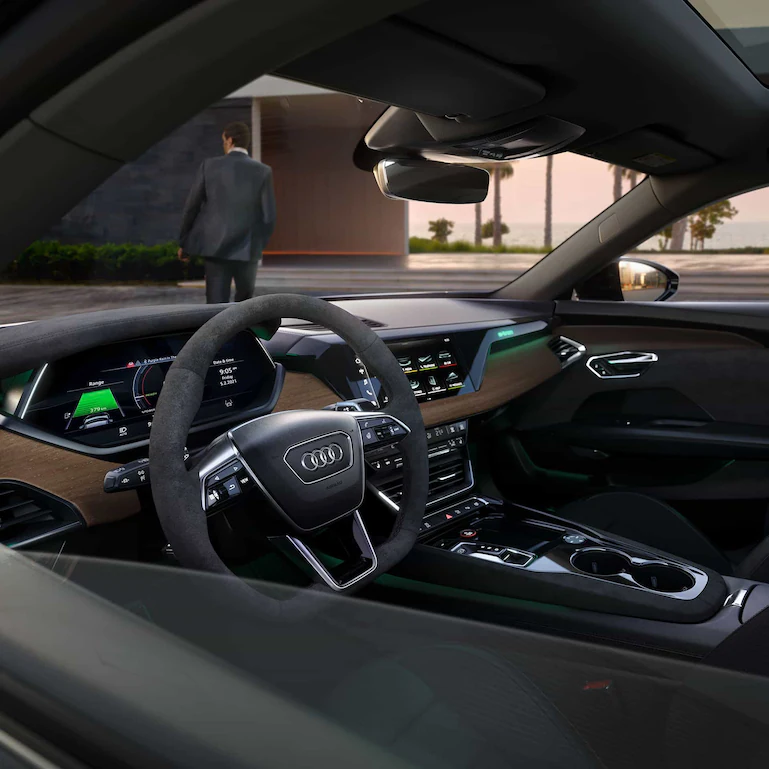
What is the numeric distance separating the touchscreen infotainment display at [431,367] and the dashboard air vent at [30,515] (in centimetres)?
122

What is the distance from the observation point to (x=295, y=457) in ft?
4.45

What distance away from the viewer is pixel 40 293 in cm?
514

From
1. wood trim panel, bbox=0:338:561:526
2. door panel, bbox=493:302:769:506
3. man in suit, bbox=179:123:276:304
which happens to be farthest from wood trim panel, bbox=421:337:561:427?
man in suit, bbox=179:123:276:304

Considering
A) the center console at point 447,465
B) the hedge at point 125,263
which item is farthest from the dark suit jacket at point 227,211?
the hedge at point 125,263

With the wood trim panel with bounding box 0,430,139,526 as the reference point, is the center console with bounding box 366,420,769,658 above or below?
below

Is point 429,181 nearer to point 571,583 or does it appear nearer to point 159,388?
point 159,388

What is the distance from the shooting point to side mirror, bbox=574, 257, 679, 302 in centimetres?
311

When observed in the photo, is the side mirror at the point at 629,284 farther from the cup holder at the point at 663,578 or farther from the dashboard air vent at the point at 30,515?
the dashboard air vent at the point at 30,515

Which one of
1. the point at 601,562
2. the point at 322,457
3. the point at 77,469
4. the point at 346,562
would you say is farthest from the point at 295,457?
the point at 601,562

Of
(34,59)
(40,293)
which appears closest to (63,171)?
(34,59)

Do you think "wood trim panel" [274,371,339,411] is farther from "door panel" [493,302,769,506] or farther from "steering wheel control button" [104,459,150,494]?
"door panel" [493,302,769,506]

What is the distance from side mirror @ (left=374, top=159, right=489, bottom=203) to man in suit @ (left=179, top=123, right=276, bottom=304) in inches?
97.8

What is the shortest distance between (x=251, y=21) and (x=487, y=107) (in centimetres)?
120

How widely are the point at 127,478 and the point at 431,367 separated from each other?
135cm
